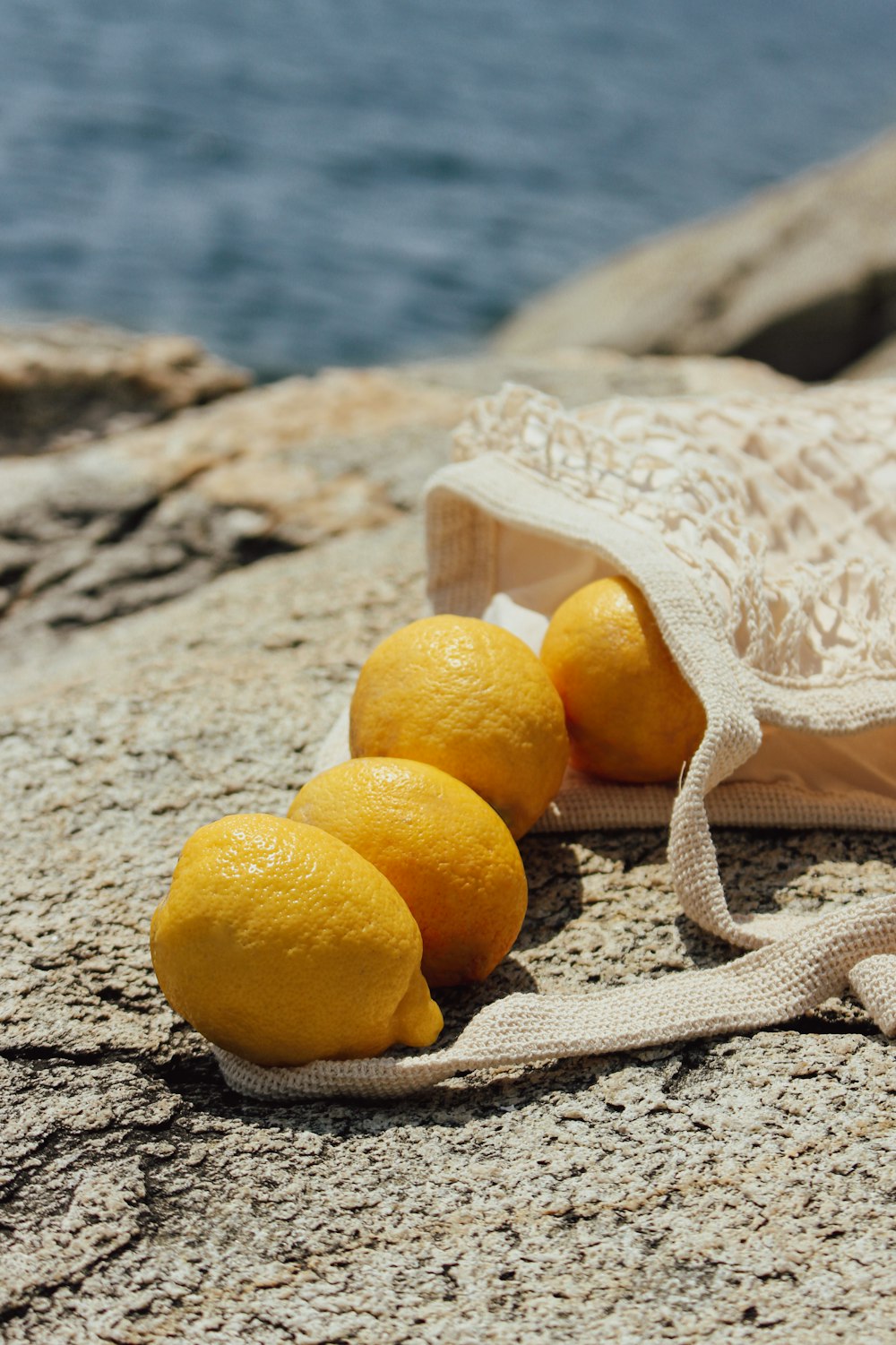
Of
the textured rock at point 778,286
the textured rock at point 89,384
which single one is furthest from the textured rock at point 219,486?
the textured rock at point 778,286

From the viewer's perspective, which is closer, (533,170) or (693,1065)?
(693,1065)

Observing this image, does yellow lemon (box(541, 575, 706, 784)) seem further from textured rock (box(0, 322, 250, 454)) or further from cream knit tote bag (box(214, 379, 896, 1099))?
textured rock (box(0, 322, 250, 454))

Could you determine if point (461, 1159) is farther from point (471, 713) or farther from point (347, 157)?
point (347, 157)

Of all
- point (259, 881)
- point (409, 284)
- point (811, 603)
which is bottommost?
point (409, 284)

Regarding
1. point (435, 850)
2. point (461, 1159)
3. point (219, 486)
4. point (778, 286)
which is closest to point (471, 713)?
point (435, 850)

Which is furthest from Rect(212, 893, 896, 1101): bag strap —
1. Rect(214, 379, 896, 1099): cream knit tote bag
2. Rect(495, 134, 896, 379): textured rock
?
Rect(495, 134, 896, 379): textured rock

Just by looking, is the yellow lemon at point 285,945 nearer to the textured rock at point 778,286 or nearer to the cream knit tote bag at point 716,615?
the cream knit tote bag at point 716,615

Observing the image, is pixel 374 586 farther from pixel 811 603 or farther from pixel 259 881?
pixel 259 881

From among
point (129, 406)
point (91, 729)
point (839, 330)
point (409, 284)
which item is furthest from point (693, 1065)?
point (409, 284)
